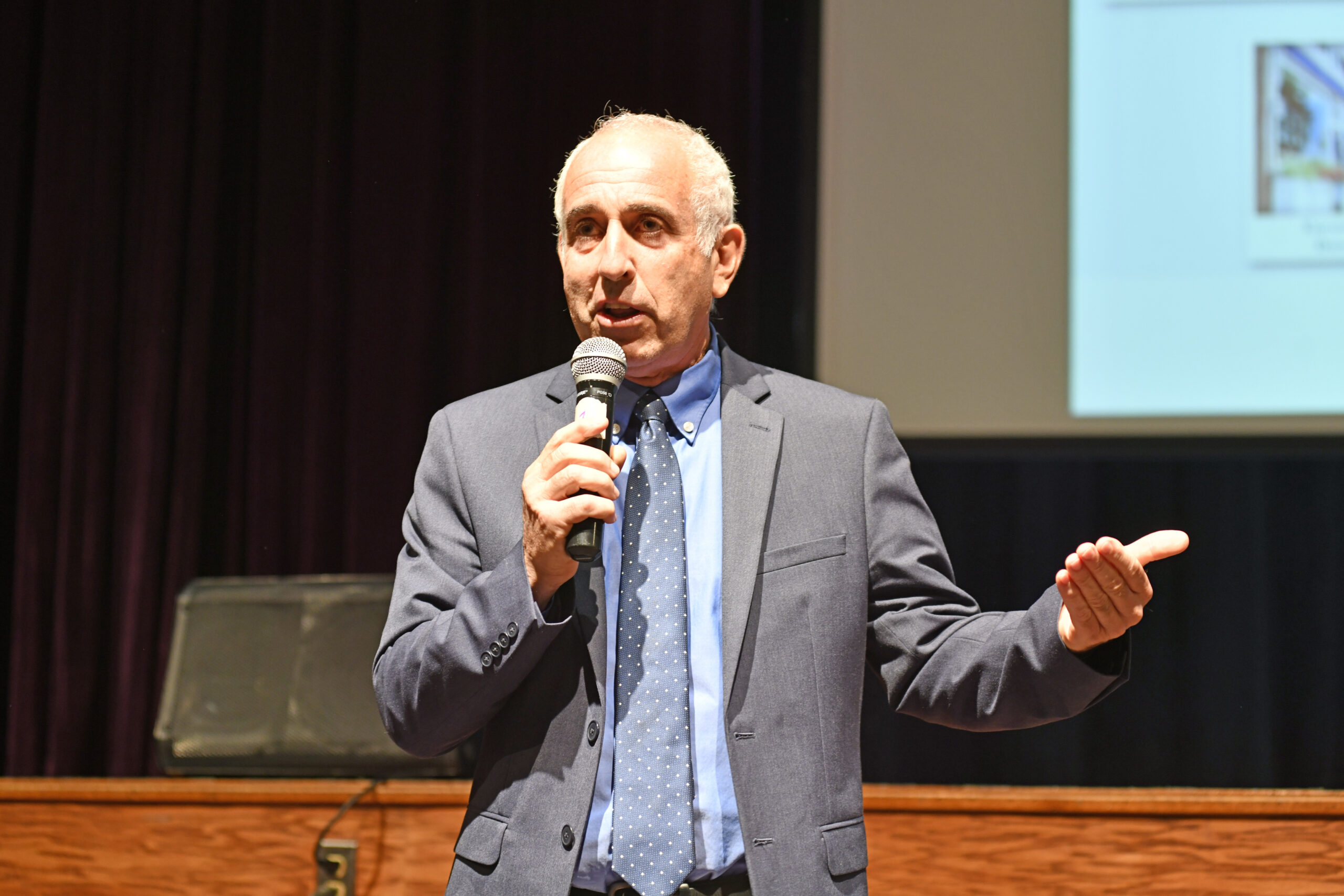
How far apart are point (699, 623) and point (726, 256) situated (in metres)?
0.53

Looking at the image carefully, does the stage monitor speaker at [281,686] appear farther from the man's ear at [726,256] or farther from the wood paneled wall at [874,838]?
the man's ear at [726,256]

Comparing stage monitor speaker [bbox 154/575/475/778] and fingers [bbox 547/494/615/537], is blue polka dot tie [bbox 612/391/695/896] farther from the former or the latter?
stage monitor speaker [bbox 154/575/475/778]

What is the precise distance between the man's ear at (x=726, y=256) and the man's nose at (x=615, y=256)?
0.16 metres

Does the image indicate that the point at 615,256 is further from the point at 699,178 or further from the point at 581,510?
the point at 581,510

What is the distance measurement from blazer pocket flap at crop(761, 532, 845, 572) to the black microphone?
215 mm

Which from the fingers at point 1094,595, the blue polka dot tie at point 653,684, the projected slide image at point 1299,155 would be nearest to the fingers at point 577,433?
the blue polka dot tie at point 653,684

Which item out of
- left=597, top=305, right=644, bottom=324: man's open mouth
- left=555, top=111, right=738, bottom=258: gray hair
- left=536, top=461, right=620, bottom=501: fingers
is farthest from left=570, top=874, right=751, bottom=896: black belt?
left=555, top=111, right=738, bottom=258: gray hair

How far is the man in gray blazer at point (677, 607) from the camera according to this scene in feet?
3.93

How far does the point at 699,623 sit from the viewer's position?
1.31 metres

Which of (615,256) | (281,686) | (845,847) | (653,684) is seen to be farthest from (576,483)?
(281,686)

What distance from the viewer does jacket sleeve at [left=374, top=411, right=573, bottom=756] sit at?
1188mm

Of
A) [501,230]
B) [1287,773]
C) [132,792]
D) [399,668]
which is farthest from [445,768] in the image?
[1287,773]

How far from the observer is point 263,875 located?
89.9 inches

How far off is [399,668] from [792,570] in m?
0.44
